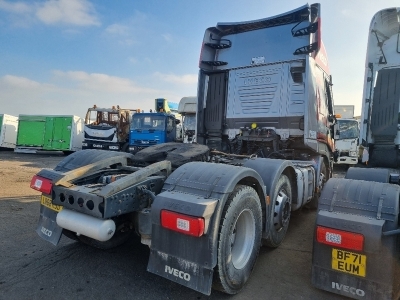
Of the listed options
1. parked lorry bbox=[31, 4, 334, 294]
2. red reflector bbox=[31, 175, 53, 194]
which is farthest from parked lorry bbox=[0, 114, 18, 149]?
red reflector bbox=[31, 175, 53, 194]

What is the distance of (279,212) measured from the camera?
11.4ft

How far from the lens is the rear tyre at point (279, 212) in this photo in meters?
3.30

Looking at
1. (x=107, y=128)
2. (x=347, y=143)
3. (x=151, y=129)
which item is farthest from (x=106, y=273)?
(x=107, y=128)

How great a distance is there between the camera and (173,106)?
23906mm

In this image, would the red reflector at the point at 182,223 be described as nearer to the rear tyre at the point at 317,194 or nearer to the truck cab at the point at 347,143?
the rear tyre at the point at 317,194

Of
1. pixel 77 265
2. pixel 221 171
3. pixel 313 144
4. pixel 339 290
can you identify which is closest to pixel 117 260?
pixel 77 265

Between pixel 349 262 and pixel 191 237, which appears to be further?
pixel 349 262

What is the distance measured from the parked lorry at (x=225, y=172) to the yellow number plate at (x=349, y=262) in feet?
2.47

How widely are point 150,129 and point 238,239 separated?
12.2 meters

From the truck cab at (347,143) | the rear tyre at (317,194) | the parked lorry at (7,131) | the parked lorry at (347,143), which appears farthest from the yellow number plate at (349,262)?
the parked lorry at (7,131)

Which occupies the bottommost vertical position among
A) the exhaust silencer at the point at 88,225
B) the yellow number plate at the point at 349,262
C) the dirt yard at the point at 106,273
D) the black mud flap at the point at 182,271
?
the dirt yard at the point at 106,273

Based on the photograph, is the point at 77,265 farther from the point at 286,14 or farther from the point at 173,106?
the point at 173,106

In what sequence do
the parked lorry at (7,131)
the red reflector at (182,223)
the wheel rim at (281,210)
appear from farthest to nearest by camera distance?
the parked lorry at (7,131)
the wheel rim at (281,210)
the red reflector at (182,223)

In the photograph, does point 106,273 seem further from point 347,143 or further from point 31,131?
point 31,131
